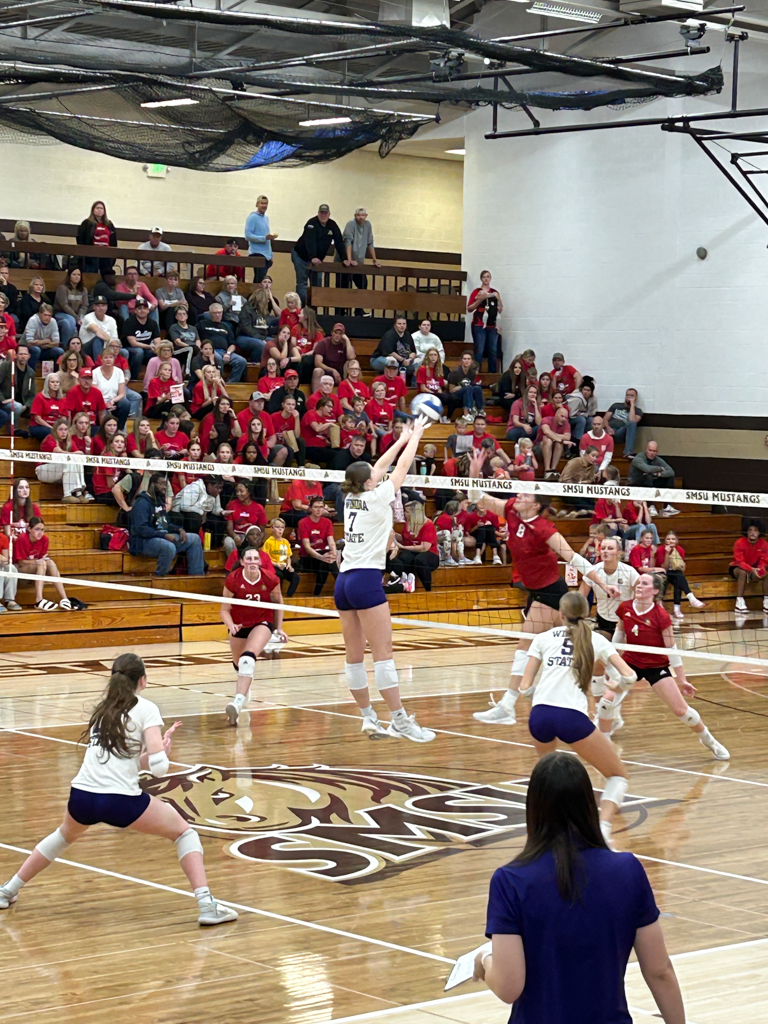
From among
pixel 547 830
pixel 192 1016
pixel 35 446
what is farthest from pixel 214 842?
pixel 35 446

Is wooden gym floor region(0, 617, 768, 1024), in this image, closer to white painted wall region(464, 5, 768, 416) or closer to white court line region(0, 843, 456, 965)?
white court line region(0, 843, 456, 965)

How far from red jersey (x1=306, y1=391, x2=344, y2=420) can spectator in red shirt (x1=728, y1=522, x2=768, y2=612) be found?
16.6ft

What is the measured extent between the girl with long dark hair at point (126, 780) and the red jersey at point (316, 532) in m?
9.29

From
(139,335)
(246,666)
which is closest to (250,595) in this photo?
(246,666)

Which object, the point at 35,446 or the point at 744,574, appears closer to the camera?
the point at 35,446

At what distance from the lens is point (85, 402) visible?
620 inches

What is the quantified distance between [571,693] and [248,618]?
4.12m

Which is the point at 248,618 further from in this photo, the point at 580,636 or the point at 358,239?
the point at 358,239

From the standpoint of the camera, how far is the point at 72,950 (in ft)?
17.7

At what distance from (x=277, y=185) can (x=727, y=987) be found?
20855mm

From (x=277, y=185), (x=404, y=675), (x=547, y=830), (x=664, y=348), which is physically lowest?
(x=404, y=675)

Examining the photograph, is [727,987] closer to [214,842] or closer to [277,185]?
[214,842]

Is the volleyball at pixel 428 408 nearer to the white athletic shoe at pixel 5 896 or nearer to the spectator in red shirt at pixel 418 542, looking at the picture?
the white athletic shoe at pixel 5 896

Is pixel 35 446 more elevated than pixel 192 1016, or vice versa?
pixel 35 446
